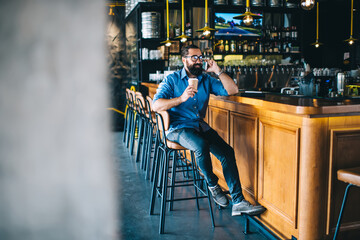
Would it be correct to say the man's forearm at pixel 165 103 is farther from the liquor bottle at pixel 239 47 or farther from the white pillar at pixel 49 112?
the liquor bottle at pixel 239 47

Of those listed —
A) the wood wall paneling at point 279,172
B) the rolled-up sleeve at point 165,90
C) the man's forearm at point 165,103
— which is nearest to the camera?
the wood wall paneling at point 279,172

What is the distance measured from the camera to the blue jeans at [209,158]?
248cm

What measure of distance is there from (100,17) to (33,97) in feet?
0.82

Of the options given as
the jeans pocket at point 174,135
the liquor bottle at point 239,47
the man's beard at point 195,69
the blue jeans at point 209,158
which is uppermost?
the liquor bottle at point 239,47

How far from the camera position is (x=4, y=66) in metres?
0.67

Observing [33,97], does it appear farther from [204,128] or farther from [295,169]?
[204,128]


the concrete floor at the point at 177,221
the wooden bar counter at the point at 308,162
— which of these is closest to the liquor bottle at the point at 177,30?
the concrete floor at the point at 177,221

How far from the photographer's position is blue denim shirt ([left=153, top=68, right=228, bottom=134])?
2.77m

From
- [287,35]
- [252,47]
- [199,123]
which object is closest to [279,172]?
[199,123]

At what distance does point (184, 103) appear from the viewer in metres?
2.81

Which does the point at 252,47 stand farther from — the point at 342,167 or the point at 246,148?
the point at 342,167

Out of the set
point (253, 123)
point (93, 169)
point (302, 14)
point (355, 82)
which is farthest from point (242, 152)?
point (302, 14)

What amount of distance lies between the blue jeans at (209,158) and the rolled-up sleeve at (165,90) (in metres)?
0.35

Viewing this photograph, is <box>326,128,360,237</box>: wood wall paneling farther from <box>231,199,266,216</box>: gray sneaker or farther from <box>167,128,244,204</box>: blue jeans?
<box>167,128,244,204</box>: blue jeans
